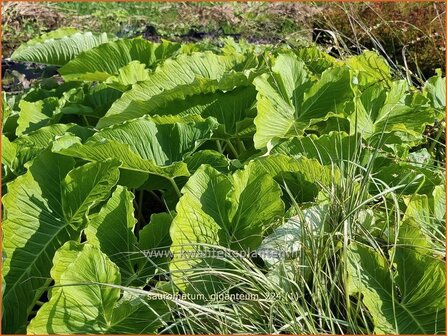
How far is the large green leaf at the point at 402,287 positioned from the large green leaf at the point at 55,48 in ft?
5.49

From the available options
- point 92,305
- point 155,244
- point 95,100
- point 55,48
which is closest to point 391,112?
point 155,244

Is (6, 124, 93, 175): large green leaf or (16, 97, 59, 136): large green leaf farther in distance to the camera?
(16, 97, 59, 136): large green leaf

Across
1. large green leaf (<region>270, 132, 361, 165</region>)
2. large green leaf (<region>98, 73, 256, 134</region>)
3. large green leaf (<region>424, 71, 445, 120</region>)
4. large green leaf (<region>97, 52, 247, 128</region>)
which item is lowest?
large green leaf (<region>424, 71, 445, 120</region>)

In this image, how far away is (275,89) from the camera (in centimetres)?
222

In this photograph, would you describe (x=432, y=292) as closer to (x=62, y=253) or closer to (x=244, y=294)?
(x=244, y=294)

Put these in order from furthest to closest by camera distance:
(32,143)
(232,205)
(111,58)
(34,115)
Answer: (111,58), (34,115), (32,143), (232,205)

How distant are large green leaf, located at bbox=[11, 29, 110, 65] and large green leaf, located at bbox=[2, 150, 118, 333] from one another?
1.03m

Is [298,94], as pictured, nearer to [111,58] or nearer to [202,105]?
[202,105]

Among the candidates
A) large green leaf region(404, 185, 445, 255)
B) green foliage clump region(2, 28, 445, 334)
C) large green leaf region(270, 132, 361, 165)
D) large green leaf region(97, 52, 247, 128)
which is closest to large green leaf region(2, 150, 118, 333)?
green foliage clump region(2, 28, 445, 334)

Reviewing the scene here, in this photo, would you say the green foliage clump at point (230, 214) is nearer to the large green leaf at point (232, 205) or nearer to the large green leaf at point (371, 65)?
the large green leaf at point (232, 205)

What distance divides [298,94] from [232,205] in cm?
60

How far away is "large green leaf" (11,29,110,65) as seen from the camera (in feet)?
9.35

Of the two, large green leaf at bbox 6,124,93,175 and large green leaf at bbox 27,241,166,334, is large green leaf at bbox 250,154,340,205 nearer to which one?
large green leaf at bbox 27,241,166,334

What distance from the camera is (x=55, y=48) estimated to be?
2906 mm
